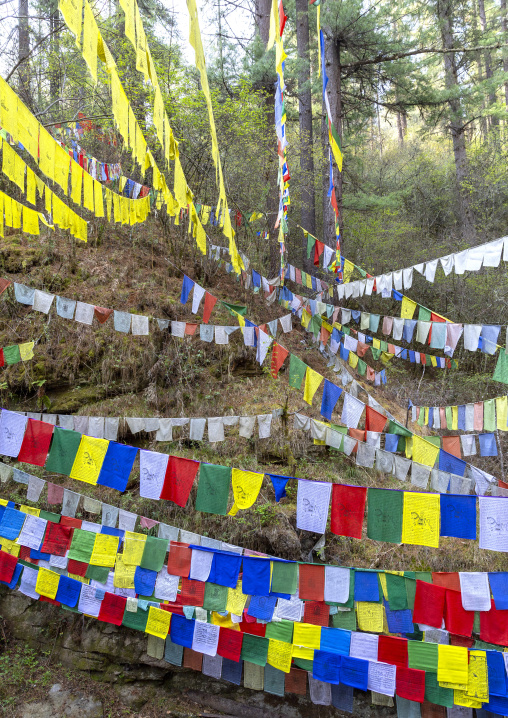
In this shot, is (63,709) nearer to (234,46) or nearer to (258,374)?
(258,374)

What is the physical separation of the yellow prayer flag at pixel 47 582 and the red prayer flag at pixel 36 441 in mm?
1850

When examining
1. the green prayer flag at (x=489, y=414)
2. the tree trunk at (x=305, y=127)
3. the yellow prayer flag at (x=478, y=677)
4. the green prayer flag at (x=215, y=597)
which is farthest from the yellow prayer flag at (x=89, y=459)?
the tree trunk at (x=305, y=127)

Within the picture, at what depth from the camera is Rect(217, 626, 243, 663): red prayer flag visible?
552cm

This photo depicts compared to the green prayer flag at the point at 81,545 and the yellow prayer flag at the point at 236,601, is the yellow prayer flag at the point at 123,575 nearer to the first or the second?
the green prayer flag at the point at 81,545

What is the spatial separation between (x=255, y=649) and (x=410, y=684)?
5.48 ft

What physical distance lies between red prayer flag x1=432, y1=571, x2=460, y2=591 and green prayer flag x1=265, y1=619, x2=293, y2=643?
5.40 feet

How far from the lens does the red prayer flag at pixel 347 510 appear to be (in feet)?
15.2

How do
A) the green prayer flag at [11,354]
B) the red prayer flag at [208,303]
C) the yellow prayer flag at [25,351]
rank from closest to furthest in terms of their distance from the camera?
1. the yellow prayer flag at [25,351]
2. the green prayer flag at [11,354]
3. the red prayer flag at [208,303]

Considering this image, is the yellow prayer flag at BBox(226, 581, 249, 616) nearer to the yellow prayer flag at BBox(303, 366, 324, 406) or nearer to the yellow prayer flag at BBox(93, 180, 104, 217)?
the yellow prayer flag at BBox(303, 366, 324, 406)

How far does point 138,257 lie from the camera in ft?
39.9

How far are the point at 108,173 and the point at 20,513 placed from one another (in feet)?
30.5

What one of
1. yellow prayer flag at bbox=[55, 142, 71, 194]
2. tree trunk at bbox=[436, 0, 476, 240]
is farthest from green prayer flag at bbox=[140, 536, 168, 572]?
tree trunk at bbox=[436, 0, 476, 240]

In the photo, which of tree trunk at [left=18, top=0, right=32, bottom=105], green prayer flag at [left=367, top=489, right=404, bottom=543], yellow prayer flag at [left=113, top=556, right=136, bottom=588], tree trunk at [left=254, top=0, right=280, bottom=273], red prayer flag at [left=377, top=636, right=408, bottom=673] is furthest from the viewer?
tree trunk at [left=254, top=0, right=280, bottom=273]

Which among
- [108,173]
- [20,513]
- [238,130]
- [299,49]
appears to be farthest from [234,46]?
[20,513]
